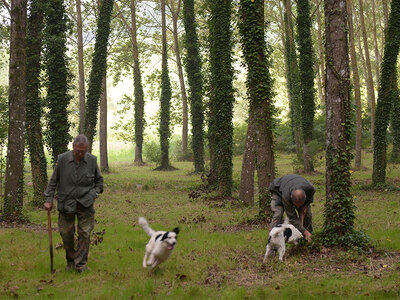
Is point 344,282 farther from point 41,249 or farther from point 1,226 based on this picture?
point 1,226

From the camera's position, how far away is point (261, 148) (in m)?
12.9

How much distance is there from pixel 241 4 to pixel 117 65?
1443 inches

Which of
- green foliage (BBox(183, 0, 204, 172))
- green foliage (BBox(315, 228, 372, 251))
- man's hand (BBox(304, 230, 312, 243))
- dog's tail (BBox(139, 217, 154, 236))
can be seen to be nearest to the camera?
dog's tail (BBox(139, 217, 154, 236))

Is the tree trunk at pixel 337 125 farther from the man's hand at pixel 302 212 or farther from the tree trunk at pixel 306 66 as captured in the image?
the tree trunk at pixel 306 66

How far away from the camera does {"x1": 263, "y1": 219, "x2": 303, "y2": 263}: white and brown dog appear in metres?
8.58

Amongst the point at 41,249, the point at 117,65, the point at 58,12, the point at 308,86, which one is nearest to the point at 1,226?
the point at 41,249

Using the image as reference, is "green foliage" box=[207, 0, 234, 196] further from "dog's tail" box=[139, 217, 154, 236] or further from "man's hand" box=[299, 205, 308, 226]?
"dog's tail" box=[139, 217, 154, 236]

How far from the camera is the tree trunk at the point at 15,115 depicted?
13.2 metres

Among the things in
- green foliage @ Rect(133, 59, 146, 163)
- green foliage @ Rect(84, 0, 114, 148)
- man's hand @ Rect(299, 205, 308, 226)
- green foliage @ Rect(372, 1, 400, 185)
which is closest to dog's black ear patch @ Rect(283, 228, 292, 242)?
man's hand @ Rect(299, 205, 308, 226)

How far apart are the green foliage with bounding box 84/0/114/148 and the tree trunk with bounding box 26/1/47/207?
6.28 metres

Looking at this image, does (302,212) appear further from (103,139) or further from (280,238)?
(103,139)

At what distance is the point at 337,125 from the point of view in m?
9.44

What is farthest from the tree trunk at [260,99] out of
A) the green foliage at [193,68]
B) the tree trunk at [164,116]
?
the tree trunk at [164,116]

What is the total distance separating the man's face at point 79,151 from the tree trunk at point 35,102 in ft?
33.8
